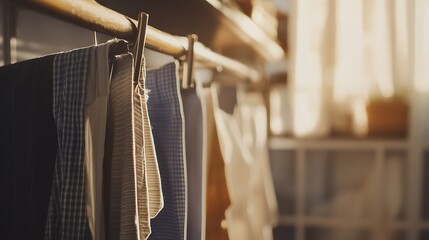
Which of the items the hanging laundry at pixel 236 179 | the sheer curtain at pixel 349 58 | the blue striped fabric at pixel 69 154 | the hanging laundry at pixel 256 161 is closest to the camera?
the blue striped fabric at pixel 69 154

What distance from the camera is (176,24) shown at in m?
1.12

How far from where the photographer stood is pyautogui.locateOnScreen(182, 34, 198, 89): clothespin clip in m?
0.72

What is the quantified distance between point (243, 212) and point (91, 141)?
0.65 m

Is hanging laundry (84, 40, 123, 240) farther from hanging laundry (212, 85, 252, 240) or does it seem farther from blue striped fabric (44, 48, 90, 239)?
hanging laundry (212, 85, 252, 240)

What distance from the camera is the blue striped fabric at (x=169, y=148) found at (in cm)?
66

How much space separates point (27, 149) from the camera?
0.49 metres

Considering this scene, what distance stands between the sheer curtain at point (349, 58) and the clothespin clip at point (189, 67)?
4.13ft

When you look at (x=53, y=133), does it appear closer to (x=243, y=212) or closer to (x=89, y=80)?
(x=89, y=80)

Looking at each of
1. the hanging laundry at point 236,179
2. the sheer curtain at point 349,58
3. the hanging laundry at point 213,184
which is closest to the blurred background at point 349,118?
the sheer curtain at point 349,58

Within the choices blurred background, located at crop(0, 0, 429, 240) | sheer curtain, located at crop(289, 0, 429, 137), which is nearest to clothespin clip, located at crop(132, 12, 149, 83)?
blurred background, located at crop(0, 0, 429, 240)

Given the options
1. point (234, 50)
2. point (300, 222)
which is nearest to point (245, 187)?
point (234, 50)

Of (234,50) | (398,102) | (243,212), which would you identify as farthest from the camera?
(398,102)

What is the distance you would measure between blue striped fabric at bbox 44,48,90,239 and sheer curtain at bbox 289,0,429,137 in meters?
1.54

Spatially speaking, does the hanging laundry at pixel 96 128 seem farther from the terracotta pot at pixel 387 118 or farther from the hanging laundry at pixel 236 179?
the terracotta pot at pixel 387 118
